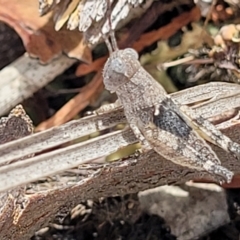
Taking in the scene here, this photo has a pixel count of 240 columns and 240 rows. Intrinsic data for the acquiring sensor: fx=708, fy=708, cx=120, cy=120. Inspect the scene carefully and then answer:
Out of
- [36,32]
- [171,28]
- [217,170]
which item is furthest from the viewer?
[171,28]

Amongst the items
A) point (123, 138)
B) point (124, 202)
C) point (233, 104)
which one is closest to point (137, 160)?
point (123, 138)

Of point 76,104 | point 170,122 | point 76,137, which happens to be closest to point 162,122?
point 170,122

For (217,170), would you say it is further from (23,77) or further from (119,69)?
(23,77)

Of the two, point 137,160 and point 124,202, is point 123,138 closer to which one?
point 137,160

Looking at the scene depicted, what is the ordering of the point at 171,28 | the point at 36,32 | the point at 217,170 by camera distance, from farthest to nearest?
the point at 171,28, the point at 36,32, the point at 217,170

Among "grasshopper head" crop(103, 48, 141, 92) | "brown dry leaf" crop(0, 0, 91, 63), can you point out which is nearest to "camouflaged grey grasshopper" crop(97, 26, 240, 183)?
"grasshopper head" crop(103, 48, 141, 92)

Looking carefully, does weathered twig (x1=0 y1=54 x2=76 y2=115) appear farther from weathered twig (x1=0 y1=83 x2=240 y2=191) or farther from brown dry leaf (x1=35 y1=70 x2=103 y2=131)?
weathered twig (x1=0 y1=83 x2=240 y2=191)
